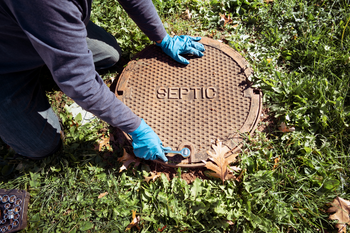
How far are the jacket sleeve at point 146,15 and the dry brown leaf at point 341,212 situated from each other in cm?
217

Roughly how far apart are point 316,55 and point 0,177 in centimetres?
348

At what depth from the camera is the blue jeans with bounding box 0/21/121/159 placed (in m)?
1.87

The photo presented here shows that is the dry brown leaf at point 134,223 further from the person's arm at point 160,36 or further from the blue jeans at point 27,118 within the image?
the person's arm at point 160,36

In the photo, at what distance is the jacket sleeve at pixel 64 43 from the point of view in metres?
1.14

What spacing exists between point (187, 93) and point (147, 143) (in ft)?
2.16

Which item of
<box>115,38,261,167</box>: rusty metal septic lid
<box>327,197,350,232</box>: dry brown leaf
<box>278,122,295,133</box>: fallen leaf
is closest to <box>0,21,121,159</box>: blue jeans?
<box>115,38,261,167</box>: rusty metal septic lid

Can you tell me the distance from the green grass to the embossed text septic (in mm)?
461

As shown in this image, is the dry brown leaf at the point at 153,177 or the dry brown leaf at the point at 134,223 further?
the dry brown leaf at the point at 153,177

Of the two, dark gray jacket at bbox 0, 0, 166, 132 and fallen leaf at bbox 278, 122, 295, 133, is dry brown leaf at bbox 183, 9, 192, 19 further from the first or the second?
fallen leaf at bbox 278, 122, 295, 133

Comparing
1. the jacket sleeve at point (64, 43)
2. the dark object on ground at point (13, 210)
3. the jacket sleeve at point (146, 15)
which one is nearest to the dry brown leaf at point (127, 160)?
the jacket sleeve at point (64, 43)

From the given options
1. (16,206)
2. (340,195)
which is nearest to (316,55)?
(340,195)

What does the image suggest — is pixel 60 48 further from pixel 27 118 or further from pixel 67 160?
pixel 67 160

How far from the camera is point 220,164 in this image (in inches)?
70.5

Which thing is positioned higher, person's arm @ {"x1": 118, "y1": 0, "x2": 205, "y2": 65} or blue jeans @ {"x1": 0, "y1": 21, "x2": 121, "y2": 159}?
person's arm @ {"x1": 118, "y1": 0, "x2": 205, "y2": 65}
